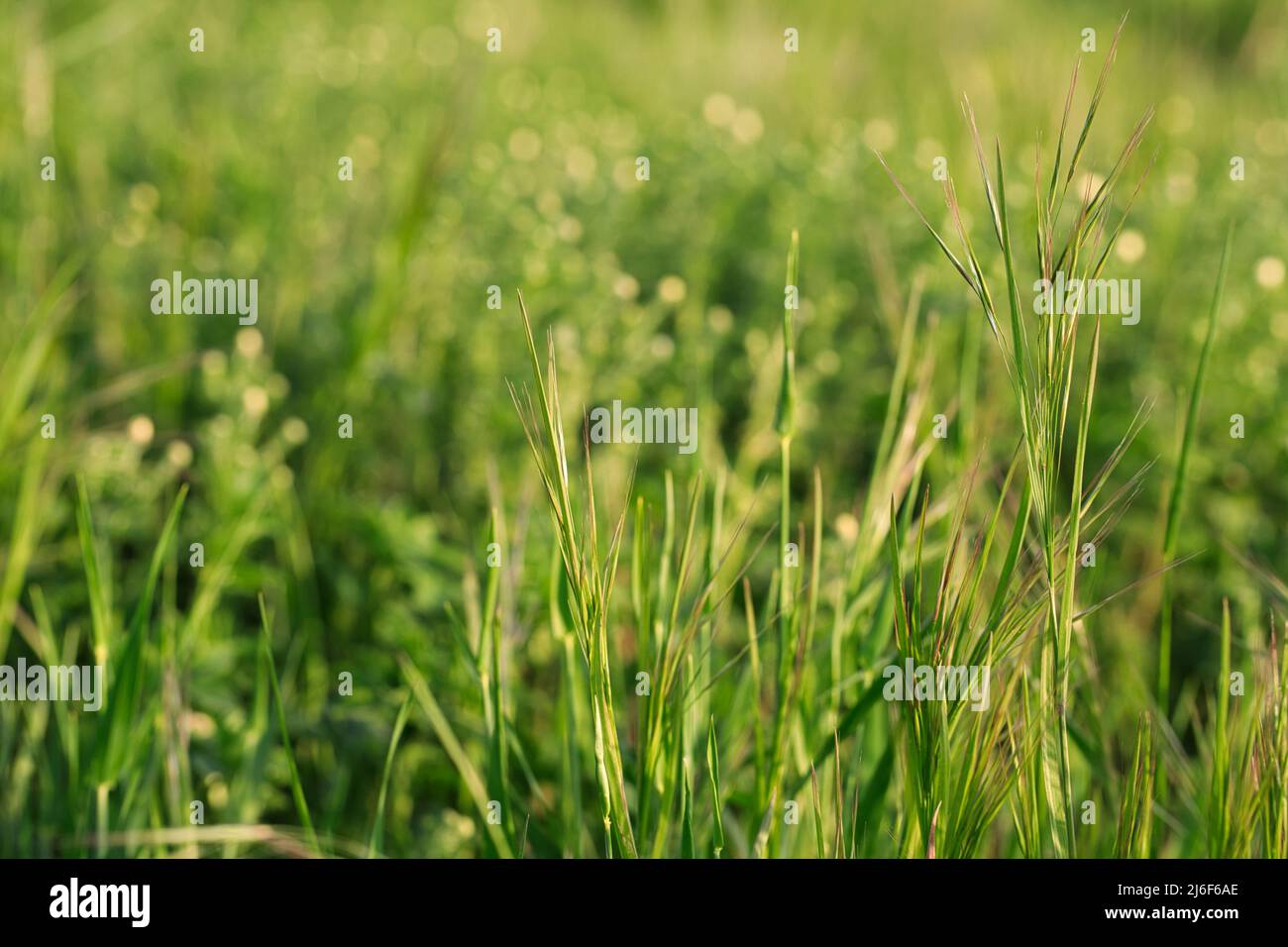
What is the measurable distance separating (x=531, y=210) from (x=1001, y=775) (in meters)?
2.05

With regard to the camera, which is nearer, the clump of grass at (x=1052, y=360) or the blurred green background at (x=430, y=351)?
the clump of grass at (x=1052, y=360)

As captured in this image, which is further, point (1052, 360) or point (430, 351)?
point (430, 351)

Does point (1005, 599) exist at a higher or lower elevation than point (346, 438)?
lower

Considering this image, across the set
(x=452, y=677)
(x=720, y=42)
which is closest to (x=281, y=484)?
(x=452, y=677)

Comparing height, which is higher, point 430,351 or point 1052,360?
point 430,351

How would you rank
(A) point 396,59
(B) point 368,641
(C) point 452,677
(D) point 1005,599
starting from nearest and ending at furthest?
(D) point 1005,599 → (C) point 452,677 → (B) point 368,641 → (A) point 396,59

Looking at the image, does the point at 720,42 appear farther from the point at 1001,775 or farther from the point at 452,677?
the point at 1001,775

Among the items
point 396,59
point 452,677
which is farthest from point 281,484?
point 396,59

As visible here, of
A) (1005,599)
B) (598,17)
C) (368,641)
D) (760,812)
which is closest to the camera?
(1005,599)

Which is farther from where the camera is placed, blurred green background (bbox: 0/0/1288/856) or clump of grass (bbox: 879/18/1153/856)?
blurred green background (bbox: 0/0/1288/856)
